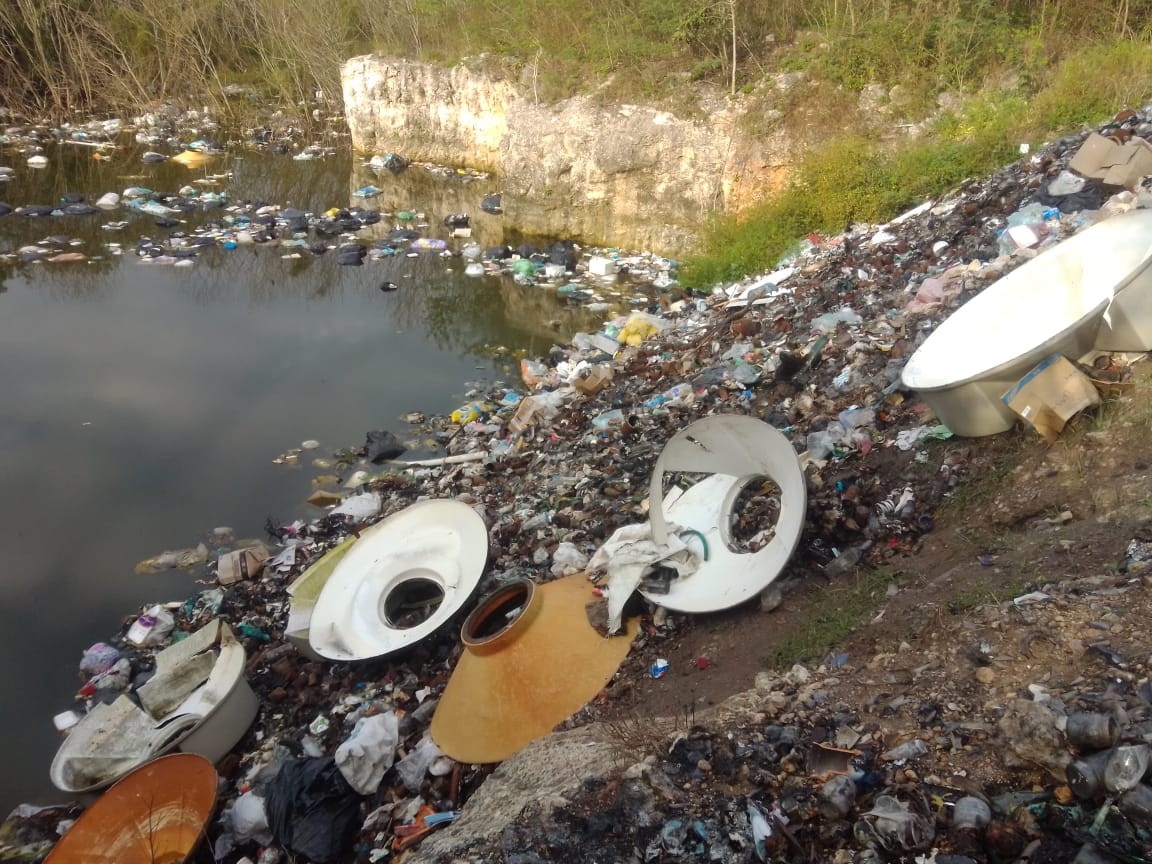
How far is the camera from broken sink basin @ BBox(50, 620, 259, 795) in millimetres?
3076

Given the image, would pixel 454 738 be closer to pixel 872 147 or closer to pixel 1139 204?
pixel 1139 204

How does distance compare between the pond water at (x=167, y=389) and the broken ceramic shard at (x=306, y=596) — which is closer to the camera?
the broken ceramic shard at (x=306, y=596)

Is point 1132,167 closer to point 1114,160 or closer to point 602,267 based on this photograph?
point 1114,160

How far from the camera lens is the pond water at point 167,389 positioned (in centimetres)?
430

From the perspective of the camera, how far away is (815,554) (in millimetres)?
2945

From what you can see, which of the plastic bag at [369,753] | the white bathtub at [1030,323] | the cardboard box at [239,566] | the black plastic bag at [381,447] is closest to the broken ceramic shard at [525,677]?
the plastic bag at [369,753]

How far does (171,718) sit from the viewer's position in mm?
3293

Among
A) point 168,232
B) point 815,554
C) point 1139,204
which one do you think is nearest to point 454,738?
point 815,554

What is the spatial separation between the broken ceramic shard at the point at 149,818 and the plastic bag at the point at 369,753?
0.50m

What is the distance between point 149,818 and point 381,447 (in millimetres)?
2925

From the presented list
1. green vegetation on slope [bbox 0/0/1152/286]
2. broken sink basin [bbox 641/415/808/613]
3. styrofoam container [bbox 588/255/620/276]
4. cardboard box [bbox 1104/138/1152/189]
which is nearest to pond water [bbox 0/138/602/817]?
styrofoam container [bbox 588/255/620/276]

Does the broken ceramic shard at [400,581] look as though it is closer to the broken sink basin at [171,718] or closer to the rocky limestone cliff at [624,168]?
the broken sink basin at [171,718]

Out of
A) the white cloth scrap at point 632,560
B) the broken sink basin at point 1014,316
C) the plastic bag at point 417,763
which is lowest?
the plastic bag at point 417,763

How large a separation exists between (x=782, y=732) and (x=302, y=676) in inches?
93.9
